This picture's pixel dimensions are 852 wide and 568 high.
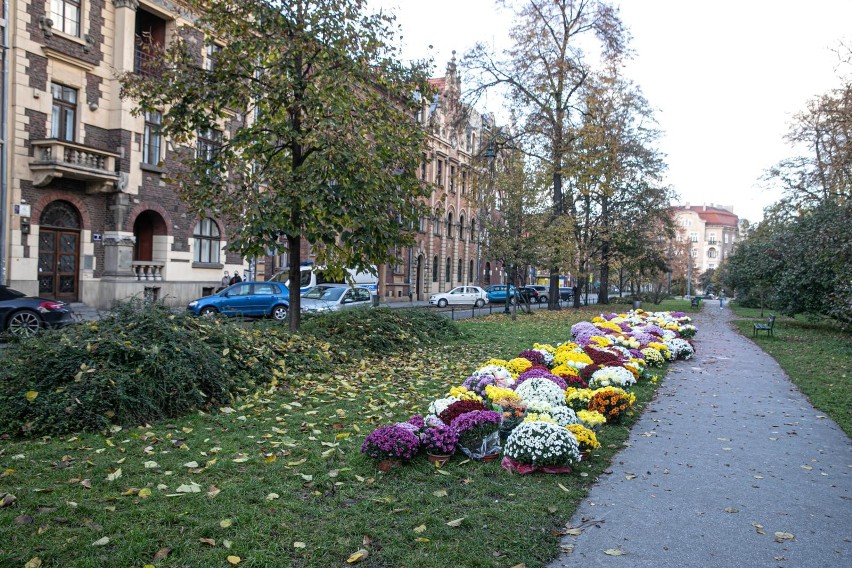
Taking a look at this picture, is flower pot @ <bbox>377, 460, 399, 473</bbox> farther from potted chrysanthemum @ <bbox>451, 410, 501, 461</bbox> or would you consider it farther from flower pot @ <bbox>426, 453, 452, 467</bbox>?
potted chrysanthemum @ <bbox>451, 410, 501, 461</bbox>

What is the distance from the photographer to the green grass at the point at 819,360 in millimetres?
9476

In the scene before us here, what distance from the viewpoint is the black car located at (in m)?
14.1

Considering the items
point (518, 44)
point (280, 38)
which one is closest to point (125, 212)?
point (280, 38)

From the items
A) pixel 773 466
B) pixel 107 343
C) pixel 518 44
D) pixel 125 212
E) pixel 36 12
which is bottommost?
pixel 773 466

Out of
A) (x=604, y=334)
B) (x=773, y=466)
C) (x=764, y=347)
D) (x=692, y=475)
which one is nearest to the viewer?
(x=692, y=475)

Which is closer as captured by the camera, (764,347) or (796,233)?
(764,347)

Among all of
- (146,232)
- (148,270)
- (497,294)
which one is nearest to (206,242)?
(146,232)

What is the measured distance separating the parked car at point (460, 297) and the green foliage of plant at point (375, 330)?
24974mm

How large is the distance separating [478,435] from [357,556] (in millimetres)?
2429

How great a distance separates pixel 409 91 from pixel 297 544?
34.8 feet

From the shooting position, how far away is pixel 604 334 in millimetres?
14609

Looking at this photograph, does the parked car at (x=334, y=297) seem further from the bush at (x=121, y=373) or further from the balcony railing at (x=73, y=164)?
the bush at (x=121, y=373)

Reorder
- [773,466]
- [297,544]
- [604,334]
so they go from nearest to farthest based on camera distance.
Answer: [297,544], [773,466], [604,334]

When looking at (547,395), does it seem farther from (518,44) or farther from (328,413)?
(518,44)
